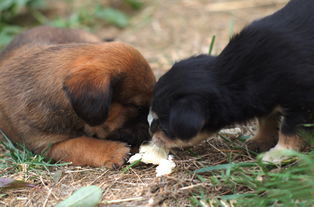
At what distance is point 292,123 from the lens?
4062 millimetres

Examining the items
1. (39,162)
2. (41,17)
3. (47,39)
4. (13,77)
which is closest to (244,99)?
(39,162)

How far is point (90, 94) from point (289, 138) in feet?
5.62

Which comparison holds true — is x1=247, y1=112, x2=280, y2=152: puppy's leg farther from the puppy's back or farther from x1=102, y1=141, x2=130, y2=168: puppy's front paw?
the puppy's back

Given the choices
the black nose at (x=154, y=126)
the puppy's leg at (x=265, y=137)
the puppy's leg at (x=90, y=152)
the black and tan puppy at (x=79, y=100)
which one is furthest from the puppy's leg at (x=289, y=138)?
the puppy's leg at (x=90, y=152)

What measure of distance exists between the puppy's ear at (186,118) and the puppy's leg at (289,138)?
2.35 feet

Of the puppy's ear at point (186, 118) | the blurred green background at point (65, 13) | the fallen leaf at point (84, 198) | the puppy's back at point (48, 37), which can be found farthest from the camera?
the blurred green background at point (65, 13)

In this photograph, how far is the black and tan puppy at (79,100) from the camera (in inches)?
173

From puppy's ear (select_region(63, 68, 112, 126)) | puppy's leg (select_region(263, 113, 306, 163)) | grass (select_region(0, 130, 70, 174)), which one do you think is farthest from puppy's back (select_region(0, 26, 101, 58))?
puppy's leg (select_region(263, 113, 306, 163))

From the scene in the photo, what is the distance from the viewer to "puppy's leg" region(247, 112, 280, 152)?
4.72m

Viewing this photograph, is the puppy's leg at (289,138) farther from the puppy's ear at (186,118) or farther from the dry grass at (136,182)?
the puppy's ear at (186,118)

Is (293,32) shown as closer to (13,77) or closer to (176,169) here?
(176,169)

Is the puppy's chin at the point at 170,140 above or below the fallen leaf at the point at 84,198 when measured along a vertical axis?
above

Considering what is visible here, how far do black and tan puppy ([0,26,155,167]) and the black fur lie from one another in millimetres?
489

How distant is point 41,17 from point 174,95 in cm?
620
